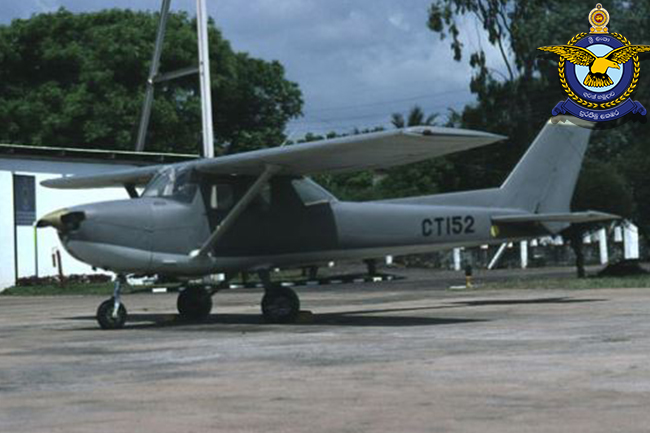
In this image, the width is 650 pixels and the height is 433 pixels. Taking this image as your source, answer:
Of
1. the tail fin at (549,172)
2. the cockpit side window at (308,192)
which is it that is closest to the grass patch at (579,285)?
the tail fin at (549,172)

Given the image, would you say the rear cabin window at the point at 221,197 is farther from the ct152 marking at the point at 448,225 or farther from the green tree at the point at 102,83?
the green tree at the point at 102,83

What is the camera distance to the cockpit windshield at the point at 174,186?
17844 mm

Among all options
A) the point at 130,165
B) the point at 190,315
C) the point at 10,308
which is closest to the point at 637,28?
the point at 130,165

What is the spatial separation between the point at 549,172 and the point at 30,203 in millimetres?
25720

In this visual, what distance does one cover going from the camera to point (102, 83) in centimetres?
6688

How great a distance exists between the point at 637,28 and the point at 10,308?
35.7m

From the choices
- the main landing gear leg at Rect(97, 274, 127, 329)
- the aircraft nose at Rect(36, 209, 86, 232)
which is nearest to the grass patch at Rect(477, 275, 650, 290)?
the main landing gear leg at Rect(97, 274, 127, 329)

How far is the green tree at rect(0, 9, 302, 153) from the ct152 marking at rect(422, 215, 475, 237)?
4529cm

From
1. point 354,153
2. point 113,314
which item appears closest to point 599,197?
point 354,153

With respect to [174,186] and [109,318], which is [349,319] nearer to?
[174,186]

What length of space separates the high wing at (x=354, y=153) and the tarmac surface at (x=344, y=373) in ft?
7.85

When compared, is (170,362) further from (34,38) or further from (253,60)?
(253,60)

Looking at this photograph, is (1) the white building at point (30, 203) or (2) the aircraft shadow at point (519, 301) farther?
(1) the white building at point (30, 203)

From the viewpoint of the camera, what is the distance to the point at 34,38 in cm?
7081
